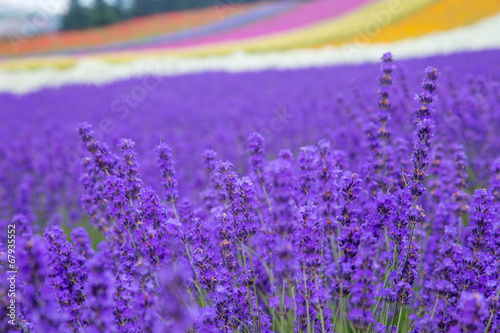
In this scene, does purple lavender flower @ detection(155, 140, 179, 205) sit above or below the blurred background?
below

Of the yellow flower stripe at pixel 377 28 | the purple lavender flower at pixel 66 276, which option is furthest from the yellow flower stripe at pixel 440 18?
the purple lavender flower at pixel 66 276

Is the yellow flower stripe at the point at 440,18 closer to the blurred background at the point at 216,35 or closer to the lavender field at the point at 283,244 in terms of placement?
the blurred background at the point at 216,35

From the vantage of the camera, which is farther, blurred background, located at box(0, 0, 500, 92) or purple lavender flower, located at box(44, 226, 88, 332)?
blurred background, located at box(0, 0, 500, 92)

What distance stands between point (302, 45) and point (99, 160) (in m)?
18.4

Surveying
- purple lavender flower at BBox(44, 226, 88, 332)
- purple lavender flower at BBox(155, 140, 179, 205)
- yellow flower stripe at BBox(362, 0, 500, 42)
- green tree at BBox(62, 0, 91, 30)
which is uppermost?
green tree at BBox(62, 0, 91, 30)

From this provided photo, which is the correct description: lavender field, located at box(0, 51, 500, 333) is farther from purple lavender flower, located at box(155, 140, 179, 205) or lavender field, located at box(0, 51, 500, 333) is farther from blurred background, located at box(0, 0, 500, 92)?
blurred background, located at box(0, 0, 500, 92)

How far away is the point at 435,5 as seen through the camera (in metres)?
19.4

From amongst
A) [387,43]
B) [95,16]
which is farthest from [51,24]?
[387,43]

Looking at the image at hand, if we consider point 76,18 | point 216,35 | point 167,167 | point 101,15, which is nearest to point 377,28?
point 216,35

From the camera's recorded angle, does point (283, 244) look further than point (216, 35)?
No

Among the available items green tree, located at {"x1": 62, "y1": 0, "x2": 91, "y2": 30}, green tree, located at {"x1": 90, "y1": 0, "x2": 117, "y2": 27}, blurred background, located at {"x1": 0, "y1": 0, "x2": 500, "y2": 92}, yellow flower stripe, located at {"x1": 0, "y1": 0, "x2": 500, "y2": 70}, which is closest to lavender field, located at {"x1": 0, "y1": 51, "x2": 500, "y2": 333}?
blurred background, located at {"x1": 0, "y1": 0, "x2": 500, "y2": 92}

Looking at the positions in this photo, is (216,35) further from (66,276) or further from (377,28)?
(66,276)

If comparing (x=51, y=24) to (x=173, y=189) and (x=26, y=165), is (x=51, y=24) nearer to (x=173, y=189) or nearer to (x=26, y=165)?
(x=26, y=165)

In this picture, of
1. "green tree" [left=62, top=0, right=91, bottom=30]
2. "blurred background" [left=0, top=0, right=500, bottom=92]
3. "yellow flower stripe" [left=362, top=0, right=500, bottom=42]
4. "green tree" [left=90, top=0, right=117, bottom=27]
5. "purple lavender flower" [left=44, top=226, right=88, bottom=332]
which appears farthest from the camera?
"green tree" [left=90, top=0, right=117, bottom=27]
